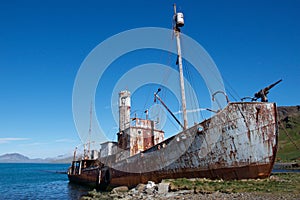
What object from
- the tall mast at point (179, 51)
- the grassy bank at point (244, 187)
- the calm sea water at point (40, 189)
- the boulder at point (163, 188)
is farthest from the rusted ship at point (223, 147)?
the calm sea water at point (40, 189)

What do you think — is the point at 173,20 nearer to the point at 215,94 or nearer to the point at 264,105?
the point at 215,94

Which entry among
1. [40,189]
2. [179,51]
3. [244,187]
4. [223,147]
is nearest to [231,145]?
[223,147]

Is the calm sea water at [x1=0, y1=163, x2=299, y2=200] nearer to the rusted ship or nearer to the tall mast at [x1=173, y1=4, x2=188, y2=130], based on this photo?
the rusted ship

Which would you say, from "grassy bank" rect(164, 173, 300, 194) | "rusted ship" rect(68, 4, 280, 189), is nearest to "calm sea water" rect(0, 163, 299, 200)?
"rusted ship" rect(68, 4, 280, 189)

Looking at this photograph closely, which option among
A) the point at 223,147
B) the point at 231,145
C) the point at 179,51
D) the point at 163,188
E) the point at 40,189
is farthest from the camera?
the point at 40,189

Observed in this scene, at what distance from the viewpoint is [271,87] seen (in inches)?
623

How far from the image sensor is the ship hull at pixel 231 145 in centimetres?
1486

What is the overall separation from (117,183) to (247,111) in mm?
15700

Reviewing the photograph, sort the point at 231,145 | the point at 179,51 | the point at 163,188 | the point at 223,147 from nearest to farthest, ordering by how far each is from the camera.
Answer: the point at 163,188
the point at 231,145
the point at 223,147
the point at 179,51

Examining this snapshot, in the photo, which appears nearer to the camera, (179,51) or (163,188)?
(163,188)

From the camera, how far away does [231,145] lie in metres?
15.3

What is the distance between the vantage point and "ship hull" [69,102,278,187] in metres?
14.9

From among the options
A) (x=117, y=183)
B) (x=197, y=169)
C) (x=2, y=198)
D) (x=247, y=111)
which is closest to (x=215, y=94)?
(x=247, y=111)

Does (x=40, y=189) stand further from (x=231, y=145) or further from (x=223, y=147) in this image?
(x=231, y=145)
